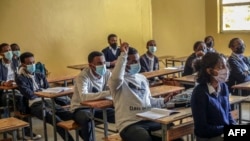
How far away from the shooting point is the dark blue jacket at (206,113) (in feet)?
8.66

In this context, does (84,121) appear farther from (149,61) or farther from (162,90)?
(149,61)

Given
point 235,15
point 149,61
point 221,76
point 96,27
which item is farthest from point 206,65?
point 235,15

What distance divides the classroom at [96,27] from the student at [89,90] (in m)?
1.81

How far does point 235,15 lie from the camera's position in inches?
324

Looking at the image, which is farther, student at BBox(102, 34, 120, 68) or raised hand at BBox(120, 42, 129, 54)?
student at BBox(102, 34, 120, 68)

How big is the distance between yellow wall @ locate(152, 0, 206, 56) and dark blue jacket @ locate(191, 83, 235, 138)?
21.0 feet

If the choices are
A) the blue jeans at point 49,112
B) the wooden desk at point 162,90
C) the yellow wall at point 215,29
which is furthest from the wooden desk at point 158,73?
the yellow wall at point 215,29

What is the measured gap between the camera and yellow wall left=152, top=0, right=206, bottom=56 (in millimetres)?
8992

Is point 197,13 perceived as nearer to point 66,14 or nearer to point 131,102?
point 66,14

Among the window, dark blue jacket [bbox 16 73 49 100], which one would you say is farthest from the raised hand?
the window

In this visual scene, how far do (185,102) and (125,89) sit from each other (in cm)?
53

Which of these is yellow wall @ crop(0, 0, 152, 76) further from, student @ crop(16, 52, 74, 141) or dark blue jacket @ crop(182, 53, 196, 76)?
dark blue jacket @ crop(182, 53, 196, 76)

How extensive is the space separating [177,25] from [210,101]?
694cm

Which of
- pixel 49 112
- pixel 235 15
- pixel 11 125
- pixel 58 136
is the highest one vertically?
pixel 235 15
